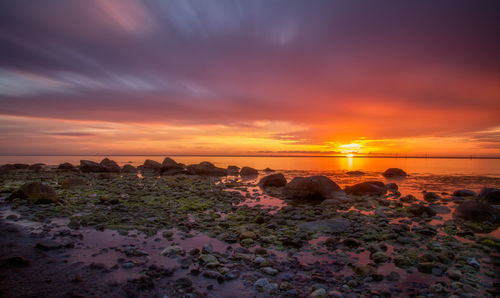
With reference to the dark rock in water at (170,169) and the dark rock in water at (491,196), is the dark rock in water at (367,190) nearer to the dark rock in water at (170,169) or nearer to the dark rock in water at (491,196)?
the dark rock in water at (491,196)

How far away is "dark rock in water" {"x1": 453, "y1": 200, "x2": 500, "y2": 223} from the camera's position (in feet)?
33.6

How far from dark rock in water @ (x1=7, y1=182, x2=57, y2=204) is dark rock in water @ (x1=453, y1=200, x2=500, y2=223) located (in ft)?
62.0

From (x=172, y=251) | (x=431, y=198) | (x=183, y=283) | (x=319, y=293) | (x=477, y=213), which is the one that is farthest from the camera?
(x=431, y=198)

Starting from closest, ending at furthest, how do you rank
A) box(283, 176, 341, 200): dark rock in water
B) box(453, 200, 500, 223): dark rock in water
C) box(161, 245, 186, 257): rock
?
box(161, 245, 186, 257): rock, box(453, 200, 500, 223): dark rock in water, box(283, 176, 341, 200): dark rock in water

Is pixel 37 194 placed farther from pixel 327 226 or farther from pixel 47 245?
pixel 327 226

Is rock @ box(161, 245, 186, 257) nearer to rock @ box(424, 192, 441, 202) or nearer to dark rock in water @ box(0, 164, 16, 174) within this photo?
rock @ box(424, 192, 441, 202)

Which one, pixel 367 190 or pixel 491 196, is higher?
pixel 491 196

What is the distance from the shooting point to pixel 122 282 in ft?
16.1

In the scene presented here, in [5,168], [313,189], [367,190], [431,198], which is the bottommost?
[431,198]

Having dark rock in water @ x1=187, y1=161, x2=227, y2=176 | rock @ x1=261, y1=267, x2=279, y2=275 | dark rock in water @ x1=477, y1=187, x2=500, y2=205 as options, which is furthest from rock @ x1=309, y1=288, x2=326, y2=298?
dark rock in water @ x1=187, y1=161, x2=227, y2=176

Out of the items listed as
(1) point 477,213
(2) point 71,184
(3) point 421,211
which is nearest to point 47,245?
(3) point 421,211

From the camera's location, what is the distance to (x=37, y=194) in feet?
41.2

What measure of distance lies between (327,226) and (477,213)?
683cm

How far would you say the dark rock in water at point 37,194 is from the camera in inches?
489
